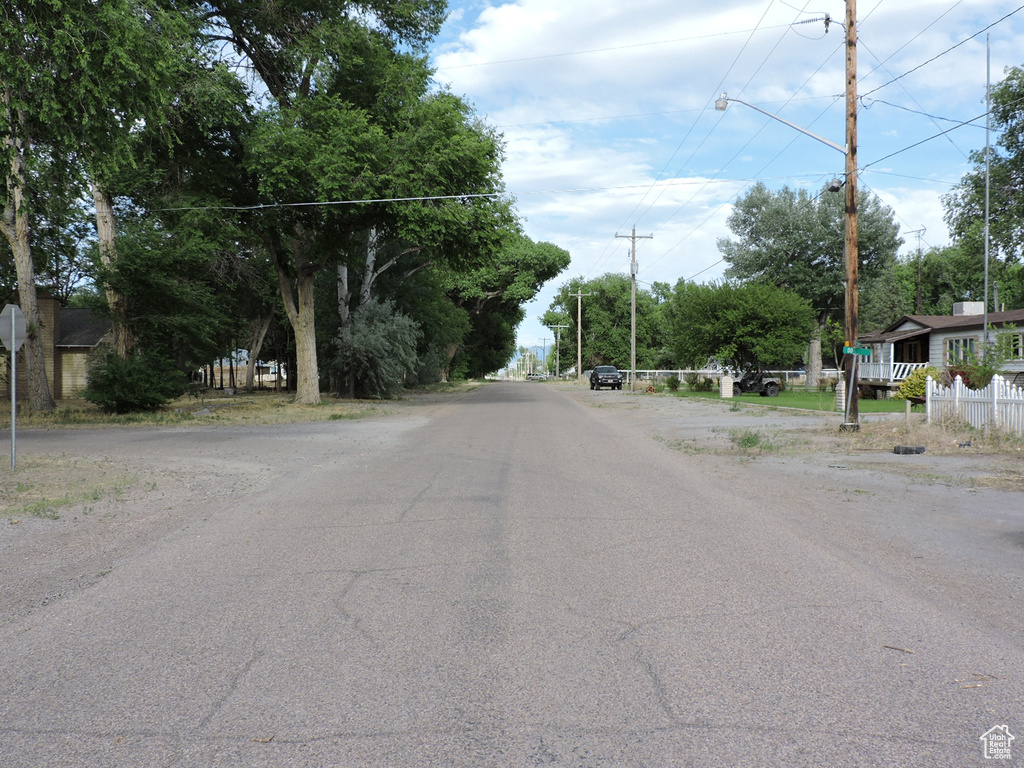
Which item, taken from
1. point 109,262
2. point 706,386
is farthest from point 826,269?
point 109,262

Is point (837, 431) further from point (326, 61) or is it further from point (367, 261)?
point (367, 261)

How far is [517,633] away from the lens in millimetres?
4801

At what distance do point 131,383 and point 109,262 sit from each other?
4.12 metres

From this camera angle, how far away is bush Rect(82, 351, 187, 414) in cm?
2523

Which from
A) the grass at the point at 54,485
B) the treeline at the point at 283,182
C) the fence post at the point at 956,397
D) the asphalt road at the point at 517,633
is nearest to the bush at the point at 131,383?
the treeline at the point at 283,182

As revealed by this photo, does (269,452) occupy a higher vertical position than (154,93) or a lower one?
lower

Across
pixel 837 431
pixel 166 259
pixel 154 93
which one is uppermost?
pixel 154 93

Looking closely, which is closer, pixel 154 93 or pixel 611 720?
pixel 611 720

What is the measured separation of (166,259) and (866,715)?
26135 millimetres

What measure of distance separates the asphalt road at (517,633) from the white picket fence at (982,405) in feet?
21.9

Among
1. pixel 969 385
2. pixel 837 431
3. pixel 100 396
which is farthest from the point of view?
pixel 100 396

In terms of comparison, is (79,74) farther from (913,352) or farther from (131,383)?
(913,352)

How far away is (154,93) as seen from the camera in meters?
15.2

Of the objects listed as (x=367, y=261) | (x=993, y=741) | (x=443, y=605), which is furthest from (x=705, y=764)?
(x=367, y=261)
